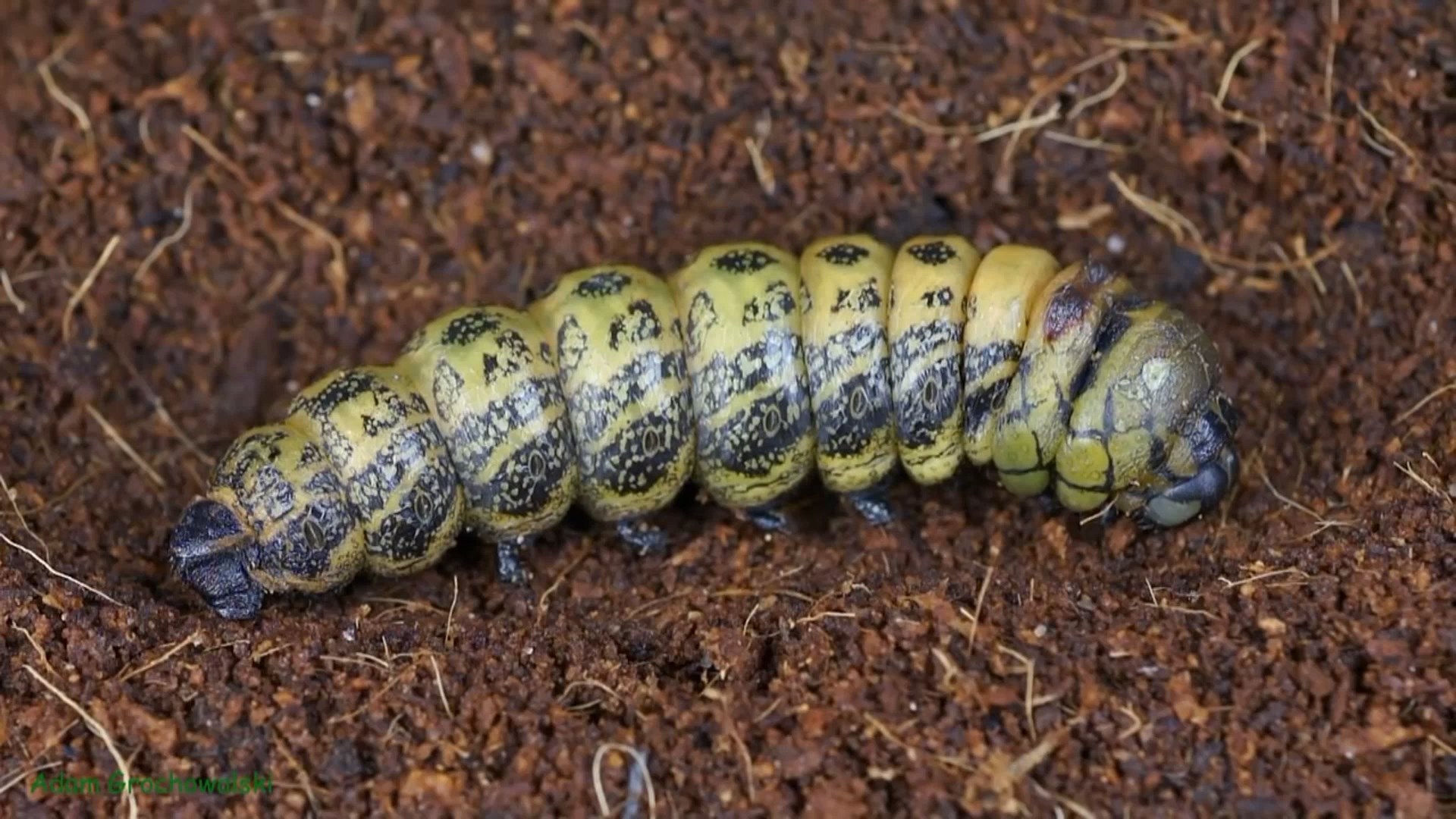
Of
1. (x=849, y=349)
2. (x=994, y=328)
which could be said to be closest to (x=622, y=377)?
(x=849, y=349)

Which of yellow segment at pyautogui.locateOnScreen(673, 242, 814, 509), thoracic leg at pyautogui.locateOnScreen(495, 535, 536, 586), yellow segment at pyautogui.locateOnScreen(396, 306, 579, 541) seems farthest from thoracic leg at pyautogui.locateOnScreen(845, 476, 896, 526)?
thoracic leg at pyautogui.locateOnScreen(495, 535, 536, 586)

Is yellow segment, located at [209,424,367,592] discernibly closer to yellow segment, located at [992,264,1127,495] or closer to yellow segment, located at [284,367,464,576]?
yellow segment, located at [284,367,464,576]

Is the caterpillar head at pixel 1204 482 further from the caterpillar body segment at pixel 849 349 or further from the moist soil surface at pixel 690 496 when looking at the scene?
the caterpillar body segment at pixel 849 349

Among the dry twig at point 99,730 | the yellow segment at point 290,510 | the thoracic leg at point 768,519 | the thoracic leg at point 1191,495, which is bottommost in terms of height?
the thoracic leg at point 768,519

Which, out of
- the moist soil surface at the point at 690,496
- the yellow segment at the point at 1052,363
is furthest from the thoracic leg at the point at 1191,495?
the yellow segment at the point at 1052,363

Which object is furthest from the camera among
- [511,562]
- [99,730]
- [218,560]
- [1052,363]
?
[511,562]

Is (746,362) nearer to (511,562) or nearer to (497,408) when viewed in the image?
(497,408)
